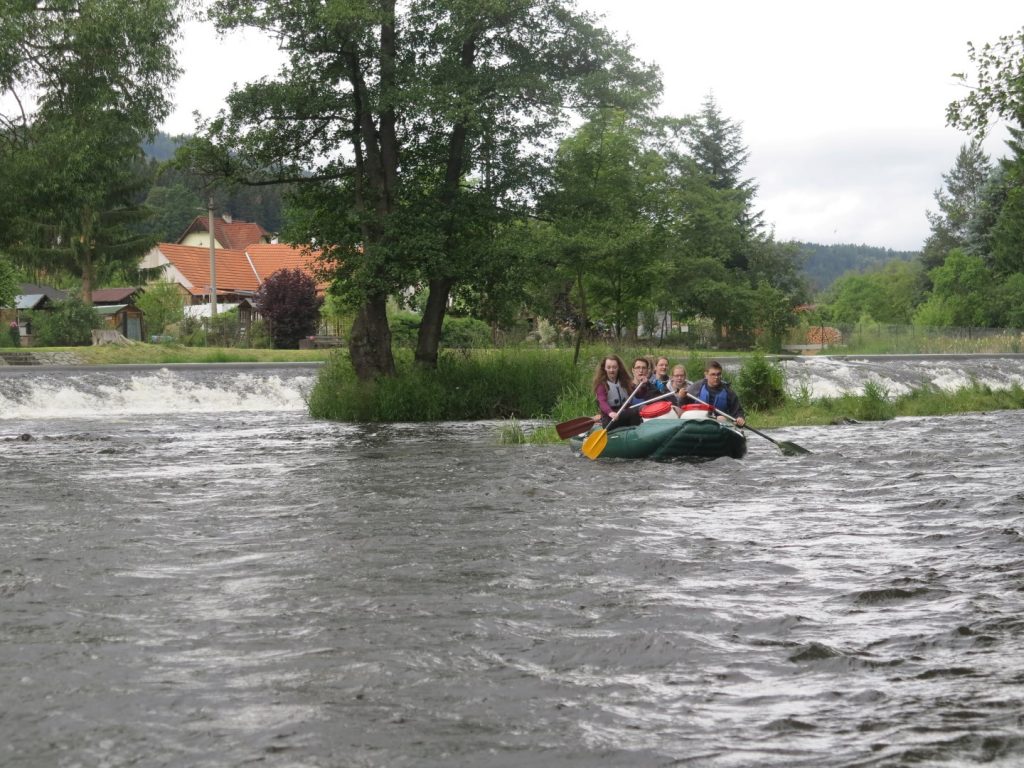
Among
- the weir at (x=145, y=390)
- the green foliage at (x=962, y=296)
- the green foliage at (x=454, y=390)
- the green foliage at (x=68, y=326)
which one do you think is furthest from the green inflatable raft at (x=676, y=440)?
the green foliage at (x=962, y=296)

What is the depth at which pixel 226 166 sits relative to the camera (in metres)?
24.5

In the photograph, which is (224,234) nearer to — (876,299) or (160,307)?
(160,307)

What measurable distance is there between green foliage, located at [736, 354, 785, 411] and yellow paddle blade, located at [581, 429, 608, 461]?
8.19 metres

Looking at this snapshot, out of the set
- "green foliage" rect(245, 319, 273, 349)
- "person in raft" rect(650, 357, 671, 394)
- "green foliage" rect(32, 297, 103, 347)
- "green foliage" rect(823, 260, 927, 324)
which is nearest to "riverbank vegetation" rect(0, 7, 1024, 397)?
"person in raft" rect(650, 357, 671, 394)

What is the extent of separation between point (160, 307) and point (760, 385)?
38693mm

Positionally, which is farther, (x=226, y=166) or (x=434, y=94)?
(x=226, y=166)

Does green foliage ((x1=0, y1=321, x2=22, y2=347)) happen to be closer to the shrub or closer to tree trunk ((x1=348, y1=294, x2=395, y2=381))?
the shrub

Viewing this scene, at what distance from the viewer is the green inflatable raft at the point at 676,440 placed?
15008mm

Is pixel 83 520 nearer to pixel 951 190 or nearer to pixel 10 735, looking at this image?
pixel 10 735

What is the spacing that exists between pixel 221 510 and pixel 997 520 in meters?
7.08

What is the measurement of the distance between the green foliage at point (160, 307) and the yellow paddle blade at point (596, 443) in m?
38.7

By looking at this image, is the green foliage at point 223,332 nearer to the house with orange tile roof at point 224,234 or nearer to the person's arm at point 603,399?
Result: the person's arm at point 603,399

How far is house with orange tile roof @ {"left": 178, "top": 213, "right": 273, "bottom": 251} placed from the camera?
3854 inches

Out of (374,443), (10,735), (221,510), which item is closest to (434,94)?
(374,443)
